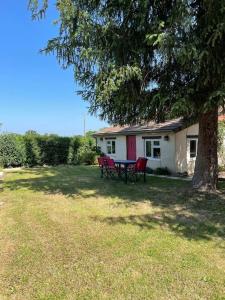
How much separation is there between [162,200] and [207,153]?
8.12 feet

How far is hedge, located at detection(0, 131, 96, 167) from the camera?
2170 centimetres

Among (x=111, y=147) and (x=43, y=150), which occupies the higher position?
(x=111, y=147)

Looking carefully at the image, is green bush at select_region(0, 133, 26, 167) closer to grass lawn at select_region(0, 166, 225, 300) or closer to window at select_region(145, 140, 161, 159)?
window at select_region(145, 140, 161, 159)

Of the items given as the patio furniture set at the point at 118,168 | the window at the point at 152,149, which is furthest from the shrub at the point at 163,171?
the patio furniture set at the point at 118,168

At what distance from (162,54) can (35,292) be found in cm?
694

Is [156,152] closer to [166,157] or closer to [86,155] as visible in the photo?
[166,157]

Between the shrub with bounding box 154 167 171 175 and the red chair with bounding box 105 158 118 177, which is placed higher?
the red chair with bounding box 105 158 118 177

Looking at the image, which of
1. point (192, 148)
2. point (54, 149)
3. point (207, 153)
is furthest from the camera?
point (54, 149)

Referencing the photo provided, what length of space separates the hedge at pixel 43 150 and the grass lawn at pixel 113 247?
12781mm

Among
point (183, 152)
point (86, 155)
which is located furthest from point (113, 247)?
point (86, 155)

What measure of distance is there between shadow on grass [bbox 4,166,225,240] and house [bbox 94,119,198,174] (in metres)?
3.00

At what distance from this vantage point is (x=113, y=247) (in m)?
5.34

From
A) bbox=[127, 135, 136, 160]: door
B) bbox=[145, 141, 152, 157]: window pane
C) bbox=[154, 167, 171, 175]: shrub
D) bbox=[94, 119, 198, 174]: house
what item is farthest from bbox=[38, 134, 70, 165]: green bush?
bbox=[154, 167, 171, 175]: shrub

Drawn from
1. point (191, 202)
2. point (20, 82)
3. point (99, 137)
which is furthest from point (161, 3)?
point (20, 82)
